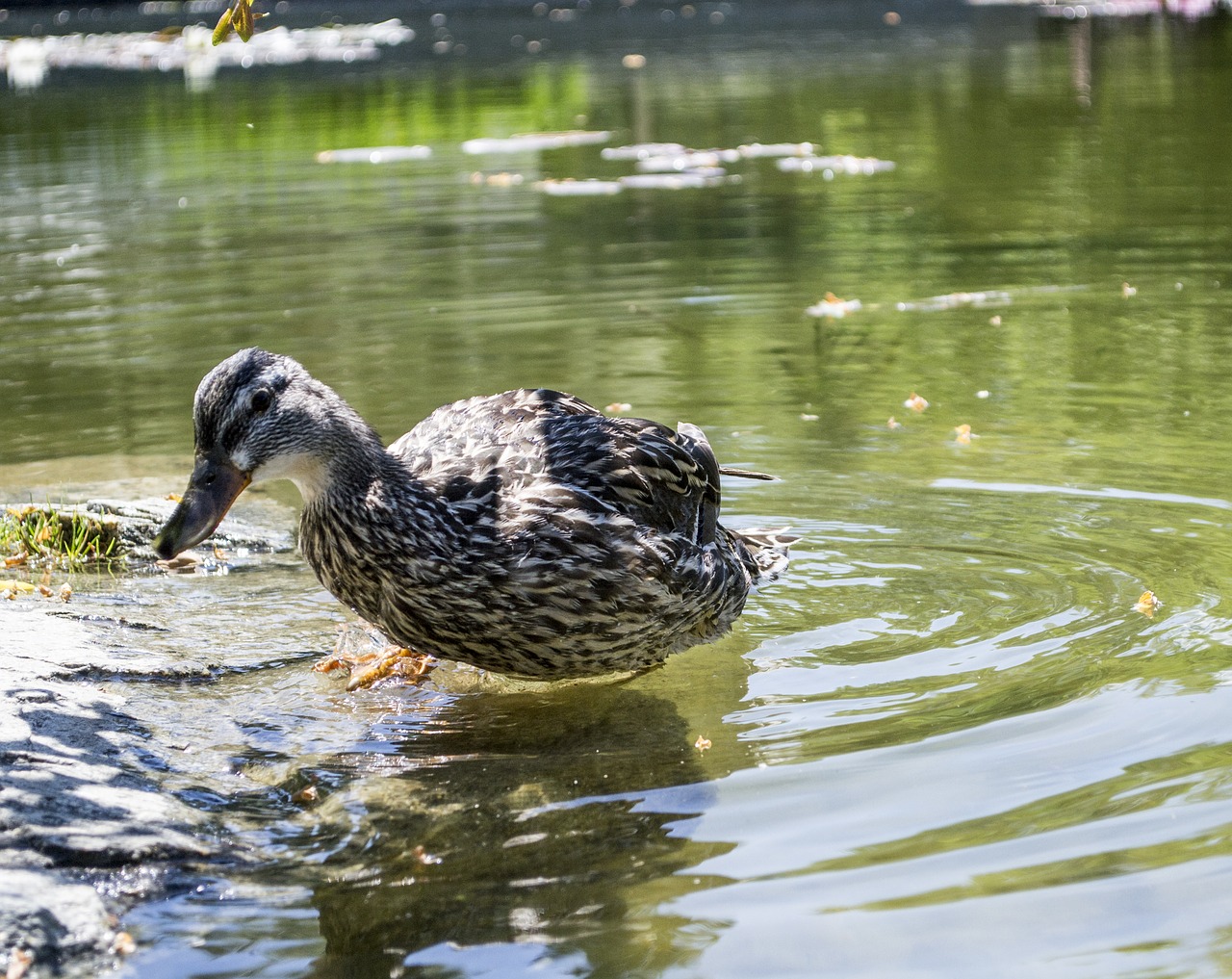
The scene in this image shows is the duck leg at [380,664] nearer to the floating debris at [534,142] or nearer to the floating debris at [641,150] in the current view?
the floating debris at [641,150]

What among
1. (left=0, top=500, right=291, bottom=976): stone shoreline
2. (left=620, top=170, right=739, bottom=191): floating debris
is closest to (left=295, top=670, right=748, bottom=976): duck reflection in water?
(left=0, top=500, right=291, bottom=976): stone shoreline

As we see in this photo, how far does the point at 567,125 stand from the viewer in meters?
20.4

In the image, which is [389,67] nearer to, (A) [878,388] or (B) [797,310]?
(B) [797,310]

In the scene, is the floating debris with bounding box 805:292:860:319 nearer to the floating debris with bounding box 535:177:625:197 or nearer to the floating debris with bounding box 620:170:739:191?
the floating debris with bounding box 535:177:625:197

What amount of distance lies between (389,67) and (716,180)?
14.3 meters

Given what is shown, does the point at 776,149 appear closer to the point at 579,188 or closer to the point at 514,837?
the point at 579,188

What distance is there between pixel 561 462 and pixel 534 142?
14.3 m

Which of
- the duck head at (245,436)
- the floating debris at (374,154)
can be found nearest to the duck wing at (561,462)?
the duck head at (245,436)

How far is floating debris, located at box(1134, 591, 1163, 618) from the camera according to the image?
19.3ft

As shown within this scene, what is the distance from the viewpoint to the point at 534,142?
19094 mm

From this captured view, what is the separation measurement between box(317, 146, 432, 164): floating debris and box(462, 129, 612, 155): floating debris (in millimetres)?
545

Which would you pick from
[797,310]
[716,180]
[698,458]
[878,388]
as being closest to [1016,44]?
[716,180]

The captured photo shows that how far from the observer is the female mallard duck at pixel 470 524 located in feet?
16.3

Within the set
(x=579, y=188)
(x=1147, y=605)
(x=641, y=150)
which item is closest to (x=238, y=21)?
(x=1147, y=605)
